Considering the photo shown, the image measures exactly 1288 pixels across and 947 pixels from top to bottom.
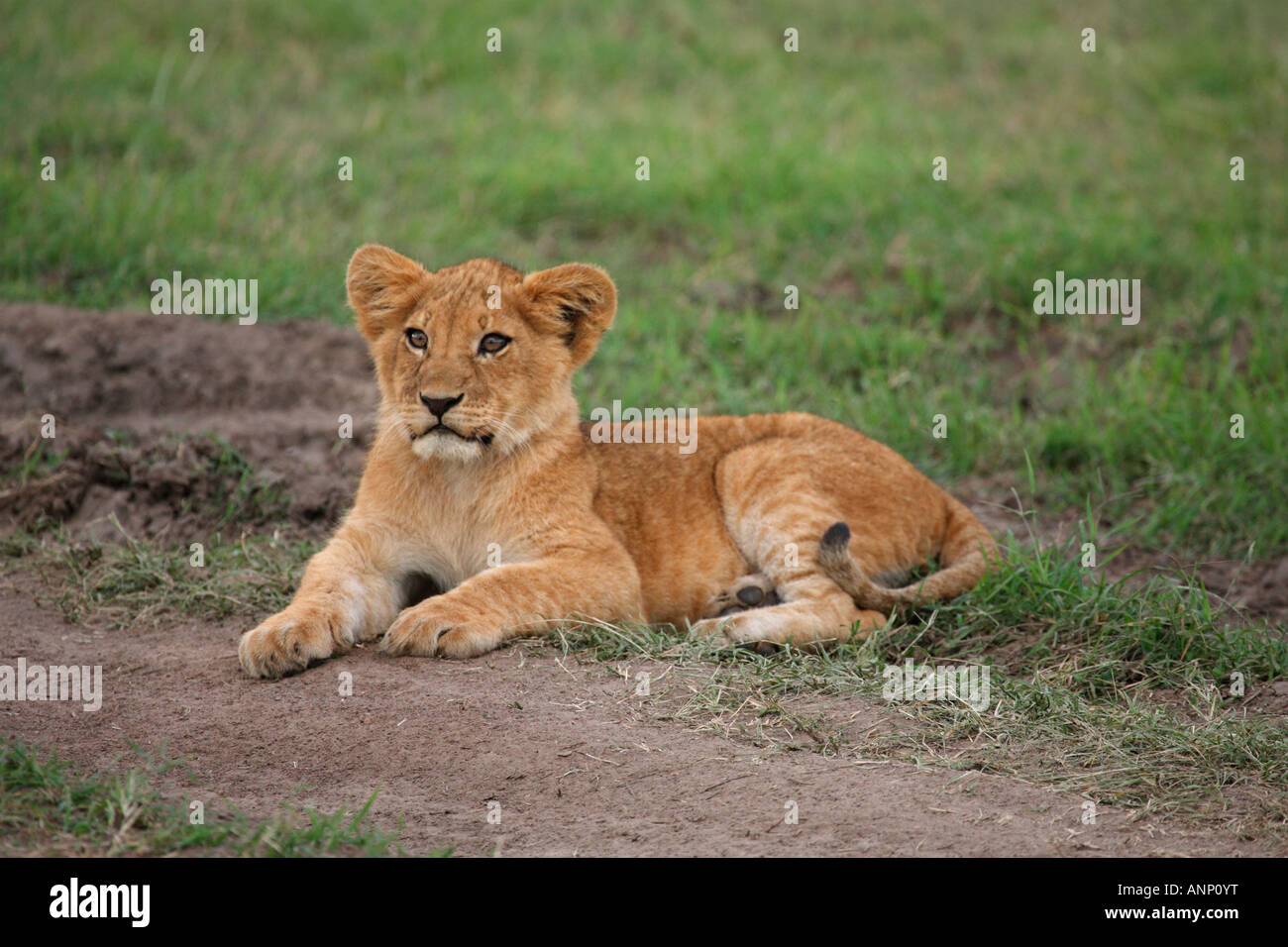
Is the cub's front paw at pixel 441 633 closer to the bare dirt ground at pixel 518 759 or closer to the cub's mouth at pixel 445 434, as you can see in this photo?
the bare dirt ground at pixel 518 759

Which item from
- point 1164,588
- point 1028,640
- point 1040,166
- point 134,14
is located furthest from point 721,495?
point 134,14

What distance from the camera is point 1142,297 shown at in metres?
8.61

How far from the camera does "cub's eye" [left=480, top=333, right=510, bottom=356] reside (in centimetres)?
509

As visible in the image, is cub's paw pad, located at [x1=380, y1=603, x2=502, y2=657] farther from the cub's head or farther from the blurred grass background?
the blurred grass background

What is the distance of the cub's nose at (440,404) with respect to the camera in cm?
488

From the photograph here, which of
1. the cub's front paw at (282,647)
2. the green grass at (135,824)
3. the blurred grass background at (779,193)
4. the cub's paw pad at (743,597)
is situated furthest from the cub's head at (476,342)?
the blurred grass background at (779,193)

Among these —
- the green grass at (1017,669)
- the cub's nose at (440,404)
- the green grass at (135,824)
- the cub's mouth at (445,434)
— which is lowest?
the green grass at (135,824)

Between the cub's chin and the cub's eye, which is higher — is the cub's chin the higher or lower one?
the lower one

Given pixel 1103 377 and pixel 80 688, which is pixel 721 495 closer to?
pixel 80 688

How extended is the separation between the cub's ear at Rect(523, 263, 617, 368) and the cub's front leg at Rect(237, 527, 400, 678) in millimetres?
1084

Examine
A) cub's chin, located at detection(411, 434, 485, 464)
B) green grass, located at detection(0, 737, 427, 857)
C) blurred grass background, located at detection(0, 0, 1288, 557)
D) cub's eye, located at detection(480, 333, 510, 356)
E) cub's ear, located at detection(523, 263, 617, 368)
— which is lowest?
green grass, located at detection(0, 737, 427, 857)

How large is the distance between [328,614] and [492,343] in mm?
1143

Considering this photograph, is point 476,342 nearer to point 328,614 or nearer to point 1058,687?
point 328,614

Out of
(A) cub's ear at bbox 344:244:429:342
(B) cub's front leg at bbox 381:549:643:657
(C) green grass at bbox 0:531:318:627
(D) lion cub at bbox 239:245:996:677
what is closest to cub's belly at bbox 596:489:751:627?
(D) lion cub at bbox 239:245:996:677
